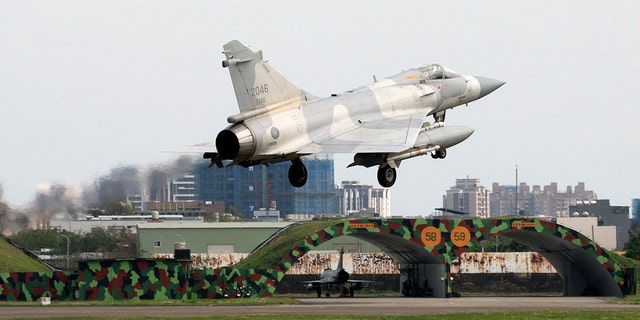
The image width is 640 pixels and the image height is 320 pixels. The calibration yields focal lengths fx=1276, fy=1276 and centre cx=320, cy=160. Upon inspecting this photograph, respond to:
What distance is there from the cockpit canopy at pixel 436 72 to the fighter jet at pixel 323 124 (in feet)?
2.55

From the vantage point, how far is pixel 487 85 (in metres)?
57.5

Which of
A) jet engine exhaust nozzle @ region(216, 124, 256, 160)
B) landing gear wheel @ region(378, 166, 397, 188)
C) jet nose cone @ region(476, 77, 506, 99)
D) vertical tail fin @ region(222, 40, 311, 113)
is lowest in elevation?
landing gear wheel @ region(378, 166, 397, 188)

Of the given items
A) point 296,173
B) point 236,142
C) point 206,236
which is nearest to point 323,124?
point 296,173

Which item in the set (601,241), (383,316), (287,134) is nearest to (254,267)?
(383,316)

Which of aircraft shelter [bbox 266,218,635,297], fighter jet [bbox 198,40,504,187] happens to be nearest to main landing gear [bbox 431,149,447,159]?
fighter jet [bbox 198,40,504,187]

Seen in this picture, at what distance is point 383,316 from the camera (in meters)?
59.8

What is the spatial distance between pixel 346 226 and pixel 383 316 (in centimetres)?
2955

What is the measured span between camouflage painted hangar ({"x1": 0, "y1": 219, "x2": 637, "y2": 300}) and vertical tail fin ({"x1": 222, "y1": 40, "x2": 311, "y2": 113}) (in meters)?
35.8

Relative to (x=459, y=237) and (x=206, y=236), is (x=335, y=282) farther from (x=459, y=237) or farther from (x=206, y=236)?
(x=206, y=236)

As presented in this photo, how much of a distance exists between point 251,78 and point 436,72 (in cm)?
1163

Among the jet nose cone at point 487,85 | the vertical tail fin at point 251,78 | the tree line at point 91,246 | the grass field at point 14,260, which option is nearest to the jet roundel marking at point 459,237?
the grass field at point 14,260

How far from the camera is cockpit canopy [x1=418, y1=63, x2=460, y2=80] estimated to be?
2154 inches

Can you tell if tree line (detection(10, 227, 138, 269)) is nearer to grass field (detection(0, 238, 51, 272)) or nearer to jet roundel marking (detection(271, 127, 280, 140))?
grass field (detection(0, 238, 51, 272))

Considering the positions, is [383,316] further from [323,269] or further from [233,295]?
[323,269]
